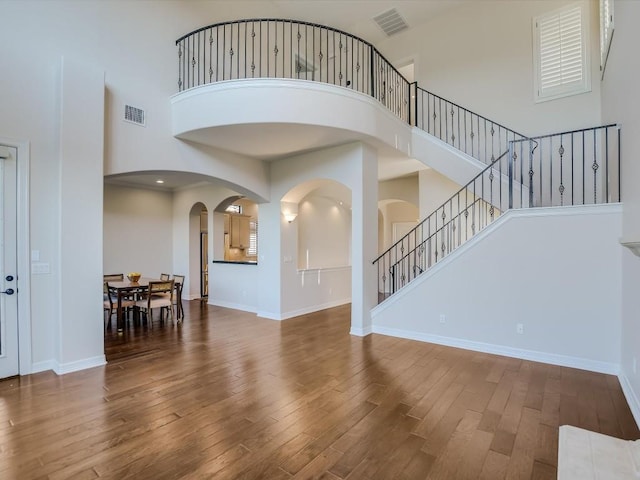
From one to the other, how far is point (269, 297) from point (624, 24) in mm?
6360

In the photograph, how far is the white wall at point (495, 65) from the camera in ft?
19.3

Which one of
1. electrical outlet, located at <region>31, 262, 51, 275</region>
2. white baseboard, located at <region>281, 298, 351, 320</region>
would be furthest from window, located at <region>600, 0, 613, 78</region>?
electrical outlet, located at <region>31, 262, 51, 275</region>

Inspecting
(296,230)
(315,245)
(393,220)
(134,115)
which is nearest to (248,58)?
(134,115)

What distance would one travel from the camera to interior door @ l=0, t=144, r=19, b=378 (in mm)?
3701

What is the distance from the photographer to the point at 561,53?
5.93m

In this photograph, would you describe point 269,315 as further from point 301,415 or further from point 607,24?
point 607,24

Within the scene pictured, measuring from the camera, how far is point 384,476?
83.7 inches

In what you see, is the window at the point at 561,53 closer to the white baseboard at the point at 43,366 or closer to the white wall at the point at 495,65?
the white wall at the point at 495,65

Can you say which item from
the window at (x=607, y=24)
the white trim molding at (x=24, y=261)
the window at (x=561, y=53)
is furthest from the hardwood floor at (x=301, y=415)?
the window at (x=561, y=53)

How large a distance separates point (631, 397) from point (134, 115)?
6.66 m

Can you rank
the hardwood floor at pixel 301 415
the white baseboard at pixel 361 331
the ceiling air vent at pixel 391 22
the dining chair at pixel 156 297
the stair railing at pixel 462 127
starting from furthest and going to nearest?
1. the ceiling air vent at pixel 391 22
2. the stair railing at pixel 462 127
3. the dining chair at pixel 156 297
4. the white baseboard at pixel 361 331
5. the hardwood floor at pixel 301 415

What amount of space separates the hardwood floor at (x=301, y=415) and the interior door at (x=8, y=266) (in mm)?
327


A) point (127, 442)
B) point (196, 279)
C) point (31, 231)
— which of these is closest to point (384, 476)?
point (127, 442)

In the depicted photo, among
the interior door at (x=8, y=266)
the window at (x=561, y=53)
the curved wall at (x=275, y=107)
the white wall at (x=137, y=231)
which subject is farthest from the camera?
the white wall at (x=137, y=231)
